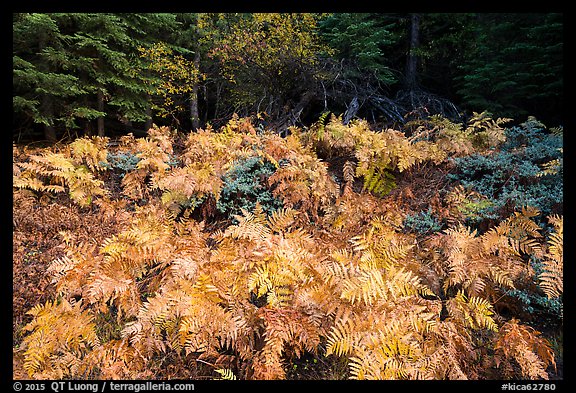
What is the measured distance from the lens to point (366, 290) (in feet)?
7.99

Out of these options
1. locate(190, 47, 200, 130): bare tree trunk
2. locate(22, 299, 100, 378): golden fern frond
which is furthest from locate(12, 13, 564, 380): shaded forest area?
locate(190, 47, 200, 130): bare tree trunk

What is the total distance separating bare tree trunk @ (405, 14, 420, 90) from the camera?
32.6ft

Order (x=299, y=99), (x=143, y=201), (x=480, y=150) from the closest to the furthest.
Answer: (x=143, y=201)
(x=480, y=150)
(x=299, y=99)

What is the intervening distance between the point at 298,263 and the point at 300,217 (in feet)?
5.80

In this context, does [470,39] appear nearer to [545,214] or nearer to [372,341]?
[545,214]

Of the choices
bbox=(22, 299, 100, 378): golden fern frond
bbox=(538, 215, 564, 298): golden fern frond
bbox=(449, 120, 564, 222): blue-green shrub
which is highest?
bbox=(449, 120, 564, 222): blue-green shrub

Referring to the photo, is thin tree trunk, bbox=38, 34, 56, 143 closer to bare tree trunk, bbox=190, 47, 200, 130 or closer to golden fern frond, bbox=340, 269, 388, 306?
bare tree trunk, bbox=190, 47, 200, 130

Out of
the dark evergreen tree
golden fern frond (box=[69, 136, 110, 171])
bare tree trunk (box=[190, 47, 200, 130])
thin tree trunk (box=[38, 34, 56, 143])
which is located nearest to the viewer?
golden fern frond (box=[69, 136, 110, 171])

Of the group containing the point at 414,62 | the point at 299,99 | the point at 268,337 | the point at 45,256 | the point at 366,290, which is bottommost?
the point at 45,256

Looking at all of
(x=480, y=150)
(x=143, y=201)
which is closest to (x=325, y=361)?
(x=143, y=201)

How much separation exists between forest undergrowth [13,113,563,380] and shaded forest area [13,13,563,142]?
2847mm

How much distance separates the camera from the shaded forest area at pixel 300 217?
2.57 m

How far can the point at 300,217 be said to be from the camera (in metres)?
4.67
